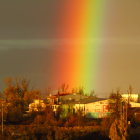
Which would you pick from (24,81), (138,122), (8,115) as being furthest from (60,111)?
(24,81)

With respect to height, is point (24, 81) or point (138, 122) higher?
point (24, 81)

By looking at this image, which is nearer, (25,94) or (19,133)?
(19,133)

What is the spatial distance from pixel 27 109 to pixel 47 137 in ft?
82.0

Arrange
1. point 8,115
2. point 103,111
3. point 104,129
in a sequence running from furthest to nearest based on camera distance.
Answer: point 103,111 → point 8,115 → point 104,129

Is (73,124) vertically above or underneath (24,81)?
underneath

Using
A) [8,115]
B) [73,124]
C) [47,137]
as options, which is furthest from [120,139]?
[8,115]

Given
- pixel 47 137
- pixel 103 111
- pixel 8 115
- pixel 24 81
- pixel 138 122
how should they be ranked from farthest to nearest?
pixel 24 81 < pixel 103 111 < pixel 8 115 < pixel 138 122 < pixel 47 137

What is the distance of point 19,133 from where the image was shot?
2567 centimetres

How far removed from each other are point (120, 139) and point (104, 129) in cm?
883

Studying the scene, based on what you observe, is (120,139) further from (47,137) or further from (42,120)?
(42,120)

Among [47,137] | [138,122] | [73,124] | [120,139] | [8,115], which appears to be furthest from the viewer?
[8,115]

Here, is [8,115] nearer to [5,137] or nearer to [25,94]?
[25,94]

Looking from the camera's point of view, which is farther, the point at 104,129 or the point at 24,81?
the point at 24,81

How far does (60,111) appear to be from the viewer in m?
41.3
